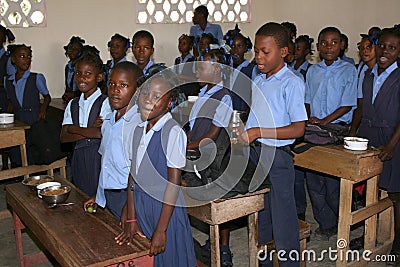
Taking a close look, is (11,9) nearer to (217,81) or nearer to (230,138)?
(217,81)

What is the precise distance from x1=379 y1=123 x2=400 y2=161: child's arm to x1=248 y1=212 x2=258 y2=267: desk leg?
2.90 ft

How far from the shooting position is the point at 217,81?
2.96 m

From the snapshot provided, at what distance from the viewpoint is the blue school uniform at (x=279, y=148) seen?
2.40 metres

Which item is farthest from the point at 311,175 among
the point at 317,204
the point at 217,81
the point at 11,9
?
the point at 11,9

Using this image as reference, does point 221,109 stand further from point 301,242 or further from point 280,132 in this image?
point 301,242

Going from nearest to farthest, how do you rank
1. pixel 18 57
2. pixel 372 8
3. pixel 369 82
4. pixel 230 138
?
1. pixel 230 138
2. pixel 369 82
3. pixel 18 57
4. pixel 372 8

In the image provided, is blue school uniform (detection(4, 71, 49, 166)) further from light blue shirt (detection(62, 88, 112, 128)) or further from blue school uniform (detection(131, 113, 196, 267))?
blue school uniform (detection(131, 113, 196, 267))

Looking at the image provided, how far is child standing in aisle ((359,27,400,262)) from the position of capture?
2.96m

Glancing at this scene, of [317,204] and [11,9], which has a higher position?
[11,9]

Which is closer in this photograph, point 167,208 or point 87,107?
point 167,208

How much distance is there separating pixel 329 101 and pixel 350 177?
35.1 inches

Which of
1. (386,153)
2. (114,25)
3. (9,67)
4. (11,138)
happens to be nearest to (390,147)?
(386,153)

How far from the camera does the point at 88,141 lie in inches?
117

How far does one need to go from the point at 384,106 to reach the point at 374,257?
3.19 ft
